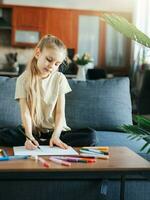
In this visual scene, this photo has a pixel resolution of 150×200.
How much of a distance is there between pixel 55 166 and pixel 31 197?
1.63ft

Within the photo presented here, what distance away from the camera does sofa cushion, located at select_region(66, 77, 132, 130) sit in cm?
259

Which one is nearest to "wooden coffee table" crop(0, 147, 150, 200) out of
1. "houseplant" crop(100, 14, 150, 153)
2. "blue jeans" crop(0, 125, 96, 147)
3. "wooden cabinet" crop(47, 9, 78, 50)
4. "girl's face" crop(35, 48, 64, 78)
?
"houseplant" crop(100, 14, 150, 153)

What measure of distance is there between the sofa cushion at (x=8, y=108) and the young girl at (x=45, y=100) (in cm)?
38

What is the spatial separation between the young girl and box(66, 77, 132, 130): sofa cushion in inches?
17.0

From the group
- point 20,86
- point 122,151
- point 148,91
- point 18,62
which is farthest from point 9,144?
point 18,62

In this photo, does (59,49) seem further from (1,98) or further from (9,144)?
(1,98)

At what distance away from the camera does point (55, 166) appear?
1.38 meters

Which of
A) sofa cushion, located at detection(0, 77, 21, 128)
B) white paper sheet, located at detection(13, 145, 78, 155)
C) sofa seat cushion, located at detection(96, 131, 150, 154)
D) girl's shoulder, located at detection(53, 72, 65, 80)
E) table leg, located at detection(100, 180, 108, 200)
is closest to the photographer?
white paper sheet, located at detection(13, 145, 78, 155)

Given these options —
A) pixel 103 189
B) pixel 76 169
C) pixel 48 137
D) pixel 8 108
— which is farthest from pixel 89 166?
pixel 8 108

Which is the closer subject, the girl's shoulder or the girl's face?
the girl's face

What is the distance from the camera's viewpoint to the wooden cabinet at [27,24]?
20.9 ft

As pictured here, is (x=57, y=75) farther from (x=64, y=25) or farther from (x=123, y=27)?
(x=64, y=25)

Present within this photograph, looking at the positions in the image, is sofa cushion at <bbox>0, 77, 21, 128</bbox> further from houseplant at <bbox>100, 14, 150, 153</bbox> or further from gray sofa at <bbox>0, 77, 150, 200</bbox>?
houseplant at <bbox>100, 14, 150, 153</bbox>

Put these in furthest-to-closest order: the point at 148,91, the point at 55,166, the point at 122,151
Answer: the point at 148,91
the point at 122,151
the point at 55,166
